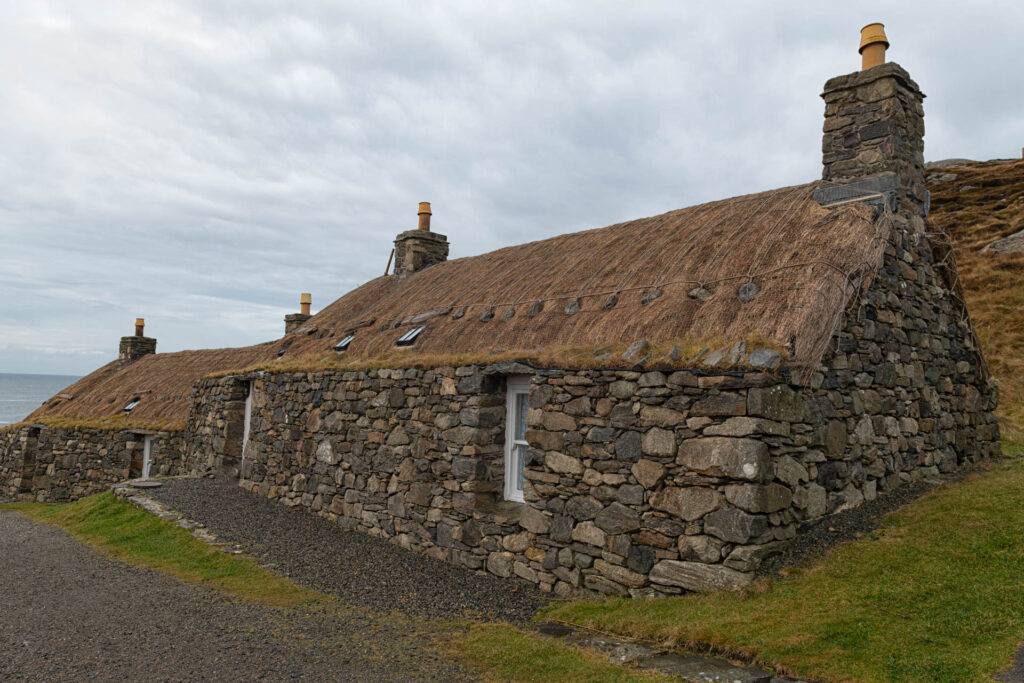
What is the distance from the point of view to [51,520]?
13.1m

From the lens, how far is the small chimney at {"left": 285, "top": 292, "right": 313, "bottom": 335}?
22.4m

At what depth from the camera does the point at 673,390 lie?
6402mm

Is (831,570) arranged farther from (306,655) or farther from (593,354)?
(306,655)

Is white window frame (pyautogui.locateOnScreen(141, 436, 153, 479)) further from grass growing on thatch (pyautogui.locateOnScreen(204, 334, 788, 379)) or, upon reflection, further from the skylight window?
the skylight window

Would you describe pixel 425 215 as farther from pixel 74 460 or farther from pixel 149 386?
pixel 74 460

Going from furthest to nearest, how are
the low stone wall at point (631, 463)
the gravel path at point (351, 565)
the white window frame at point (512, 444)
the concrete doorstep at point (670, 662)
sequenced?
the white window frame at point (512, 444) → the gravel path at point (351, 565) → the low stone wall at point (631, 463) → the concrete doorstep at point (670, 662)

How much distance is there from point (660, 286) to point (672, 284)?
18 cm

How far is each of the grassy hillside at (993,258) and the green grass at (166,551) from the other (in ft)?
32.1

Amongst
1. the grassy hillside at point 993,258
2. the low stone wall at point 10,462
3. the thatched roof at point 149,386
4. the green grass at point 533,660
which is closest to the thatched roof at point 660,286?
the grassy hillside at point 993,258

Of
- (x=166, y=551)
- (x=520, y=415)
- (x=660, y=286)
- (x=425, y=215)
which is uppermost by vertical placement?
(x=425, y=215)

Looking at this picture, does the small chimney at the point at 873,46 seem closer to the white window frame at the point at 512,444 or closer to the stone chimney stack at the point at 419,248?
the white window frame at the point at 512,444

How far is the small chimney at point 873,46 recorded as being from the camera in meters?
8.27

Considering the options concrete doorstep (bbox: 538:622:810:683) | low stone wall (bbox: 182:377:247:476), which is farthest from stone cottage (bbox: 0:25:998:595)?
low stone wall (bbox: 182:377:247:476)

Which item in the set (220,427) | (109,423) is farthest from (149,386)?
(220,427)
